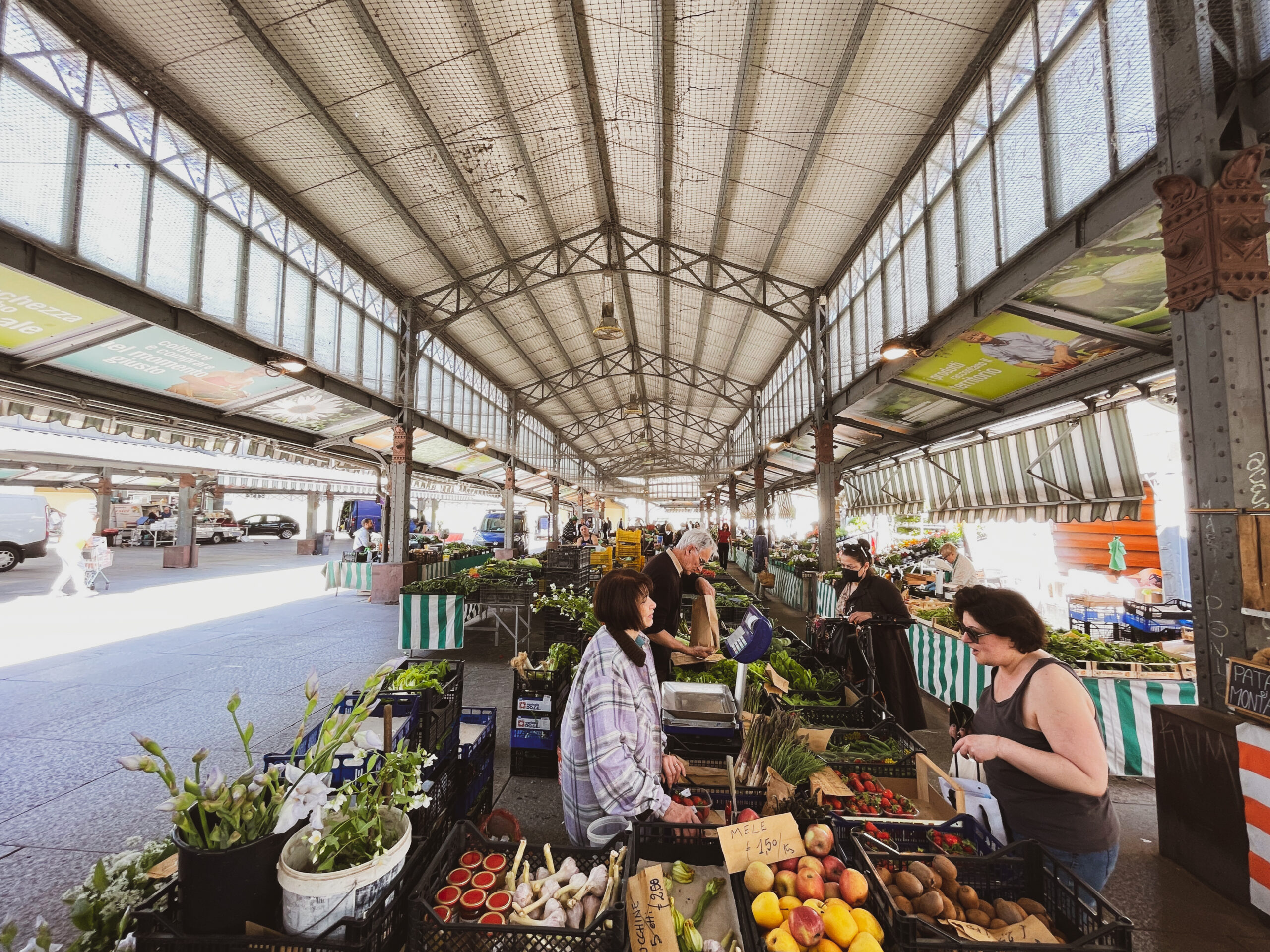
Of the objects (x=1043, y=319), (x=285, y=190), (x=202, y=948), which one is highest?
(x=285, y=190)

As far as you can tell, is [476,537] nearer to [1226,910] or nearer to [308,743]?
[308,743]

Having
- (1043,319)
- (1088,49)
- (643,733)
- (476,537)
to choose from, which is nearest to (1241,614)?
(643,733)

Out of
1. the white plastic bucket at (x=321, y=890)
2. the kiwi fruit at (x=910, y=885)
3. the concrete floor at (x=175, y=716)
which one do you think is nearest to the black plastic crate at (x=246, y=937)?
the white plastic bucket at (x=321, y=890)

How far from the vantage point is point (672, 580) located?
450cm

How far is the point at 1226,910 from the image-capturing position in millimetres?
2740

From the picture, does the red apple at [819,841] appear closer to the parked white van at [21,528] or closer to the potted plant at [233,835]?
the potted plant at [233,835]

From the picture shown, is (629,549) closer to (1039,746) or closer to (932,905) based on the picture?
(1039,746)

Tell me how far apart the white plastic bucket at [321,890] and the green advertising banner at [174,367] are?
303 inches

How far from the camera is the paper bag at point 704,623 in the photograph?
15.0 ft

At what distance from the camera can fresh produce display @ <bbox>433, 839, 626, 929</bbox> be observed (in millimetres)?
1558

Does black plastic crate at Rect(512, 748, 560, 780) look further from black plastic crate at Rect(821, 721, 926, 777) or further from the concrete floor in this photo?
black plastic crate at Rect(821, 721, 926, 777)

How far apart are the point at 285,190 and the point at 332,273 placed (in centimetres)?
166

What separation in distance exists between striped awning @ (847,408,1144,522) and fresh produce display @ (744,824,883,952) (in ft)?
Answer: 26.9

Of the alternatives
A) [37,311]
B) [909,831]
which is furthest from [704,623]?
[37,311]
